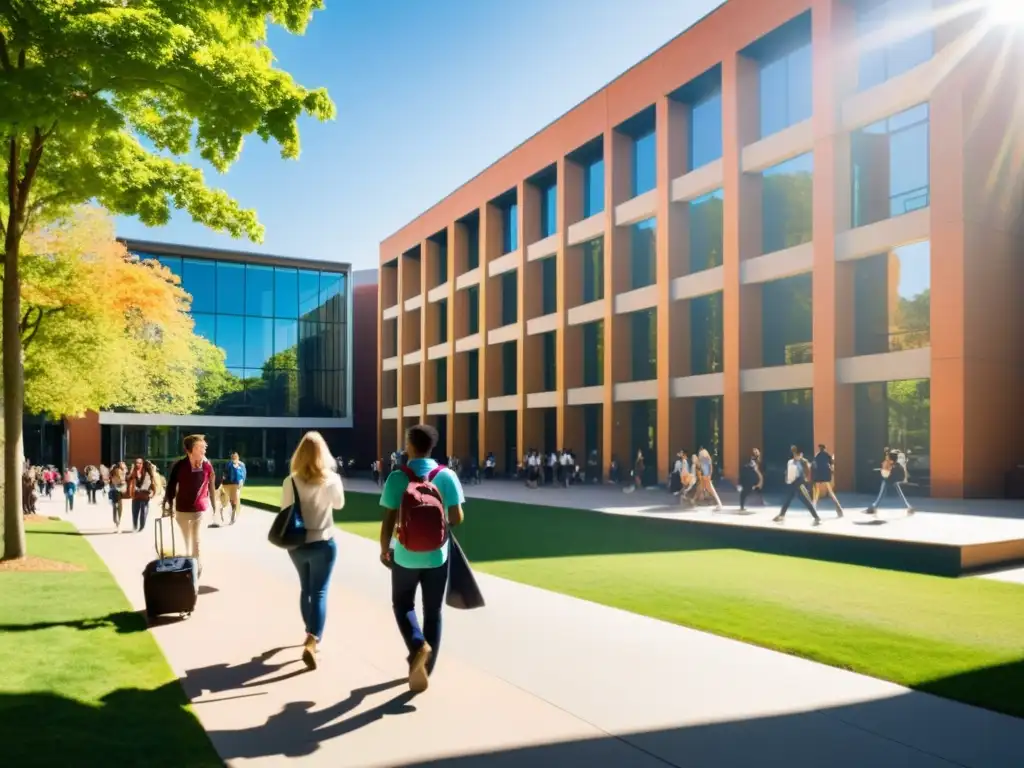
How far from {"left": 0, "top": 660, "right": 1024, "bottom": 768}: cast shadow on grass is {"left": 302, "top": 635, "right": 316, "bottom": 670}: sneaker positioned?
2.62 ft

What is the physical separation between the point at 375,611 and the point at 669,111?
2841 cm

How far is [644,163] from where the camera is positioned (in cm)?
3622

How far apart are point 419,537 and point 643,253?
3175 cm

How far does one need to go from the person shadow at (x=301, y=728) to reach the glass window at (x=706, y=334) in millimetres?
27293

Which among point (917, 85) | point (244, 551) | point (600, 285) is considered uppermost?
point (917, 85)

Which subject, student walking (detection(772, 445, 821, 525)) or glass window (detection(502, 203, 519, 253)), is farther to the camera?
glass window (detection(502, 203, 519, 253))

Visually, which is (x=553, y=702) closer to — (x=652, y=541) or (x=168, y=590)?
(x=168, y=590)

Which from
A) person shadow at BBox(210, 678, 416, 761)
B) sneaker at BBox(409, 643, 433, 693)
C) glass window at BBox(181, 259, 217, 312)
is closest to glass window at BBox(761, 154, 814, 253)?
sneaker at BBox(409, 643, 433, 693)

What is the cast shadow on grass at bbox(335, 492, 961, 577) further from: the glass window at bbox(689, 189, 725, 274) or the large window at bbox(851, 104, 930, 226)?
the glass window at bbox(689, 189, 725, 274)

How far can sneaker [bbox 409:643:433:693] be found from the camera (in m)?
5.82

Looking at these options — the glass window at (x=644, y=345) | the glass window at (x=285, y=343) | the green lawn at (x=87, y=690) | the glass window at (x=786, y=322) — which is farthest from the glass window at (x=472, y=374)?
the green lawn at (x=87, y=690)

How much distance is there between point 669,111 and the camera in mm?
33344

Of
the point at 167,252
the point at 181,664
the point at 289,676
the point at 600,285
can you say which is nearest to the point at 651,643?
the point at 289,676

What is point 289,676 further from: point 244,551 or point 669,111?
point 669,111
